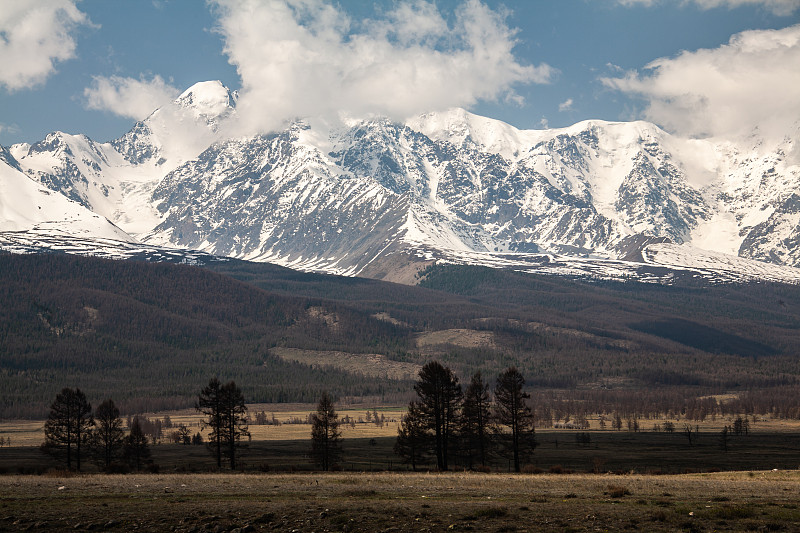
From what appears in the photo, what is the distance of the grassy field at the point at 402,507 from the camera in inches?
1427

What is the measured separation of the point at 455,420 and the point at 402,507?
153 feet

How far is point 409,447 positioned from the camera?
287 feet

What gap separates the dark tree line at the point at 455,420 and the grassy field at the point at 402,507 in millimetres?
32754

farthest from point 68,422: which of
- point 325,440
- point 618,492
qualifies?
point 618,492

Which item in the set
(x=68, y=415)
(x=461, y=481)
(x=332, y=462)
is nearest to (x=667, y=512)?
(x=461, y=481)

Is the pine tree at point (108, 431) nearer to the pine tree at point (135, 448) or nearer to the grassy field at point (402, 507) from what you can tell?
the pine tree at point (135, 448)

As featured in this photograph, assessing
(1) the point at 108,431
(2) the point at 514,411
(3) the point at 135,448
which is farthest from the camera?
(1) the point at 108,431

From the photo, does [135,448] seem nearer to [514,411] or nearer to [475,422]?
[475,422]

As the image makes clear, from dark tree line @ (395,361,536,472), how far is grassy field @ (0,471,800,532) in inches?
1290

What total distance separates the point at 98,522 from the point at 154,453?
100951 mm

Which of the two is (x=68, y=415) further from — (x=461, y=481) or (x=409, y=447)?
(x=461, y=481)

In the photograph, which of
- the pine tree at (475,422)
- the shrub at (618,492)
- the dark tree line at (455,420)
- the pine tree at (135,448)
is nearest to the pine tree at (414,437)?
the dark tree line at (455,420)

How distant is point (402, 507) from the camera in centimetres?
3981

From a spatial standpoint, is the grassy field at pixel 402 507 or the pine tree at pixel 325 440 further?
the pine tree at pixel 325 440
